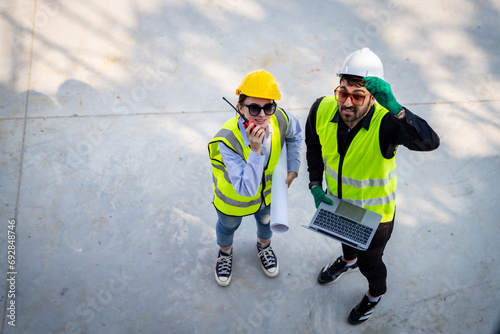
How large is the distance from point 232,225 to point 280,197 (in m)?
0.53

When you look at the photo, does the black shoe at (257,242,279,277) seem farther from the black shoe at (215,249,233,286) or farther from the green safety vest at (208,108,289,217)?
the green safety vest at (208,108,289,217)

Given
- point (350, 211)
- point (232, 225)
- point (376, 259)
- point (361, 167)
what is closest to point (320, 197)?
point (350, 211)

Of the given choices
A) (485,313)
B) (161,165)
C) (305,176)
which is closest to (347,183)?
(305,176)

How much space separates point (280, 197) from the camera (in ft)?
8.01

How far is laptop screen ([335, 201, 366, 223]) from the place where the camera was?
2.37 m

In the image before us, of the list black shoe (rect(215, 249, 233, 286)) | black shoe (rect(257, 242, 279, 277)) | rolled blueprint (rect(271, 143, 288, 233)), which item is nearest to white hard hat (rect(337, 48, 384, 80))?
rolled blueprint (rect(271, 143, 288, 233))

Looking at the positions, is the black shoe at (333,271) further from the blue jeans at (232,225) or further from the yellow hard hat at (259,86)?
the yellow hard hat at (259,86)

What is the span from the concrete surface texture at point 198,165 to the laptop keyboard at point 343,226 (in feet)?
2.90

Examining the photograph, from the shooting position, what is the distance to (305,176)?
146 inches

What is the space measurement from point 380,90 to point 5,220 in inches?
126

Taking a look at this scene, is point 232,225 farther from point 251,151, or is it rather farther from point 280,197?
point 251,151

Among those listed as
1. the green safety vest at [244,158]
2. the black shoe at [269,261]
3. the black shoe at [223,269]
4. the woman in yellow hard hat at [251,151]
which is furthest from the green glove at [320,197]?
the black shoe at [223,269]

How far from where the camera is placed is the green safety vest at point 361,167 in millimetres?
2176

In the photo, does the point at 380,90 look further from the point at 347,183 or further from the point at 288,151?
the point at 288,151
